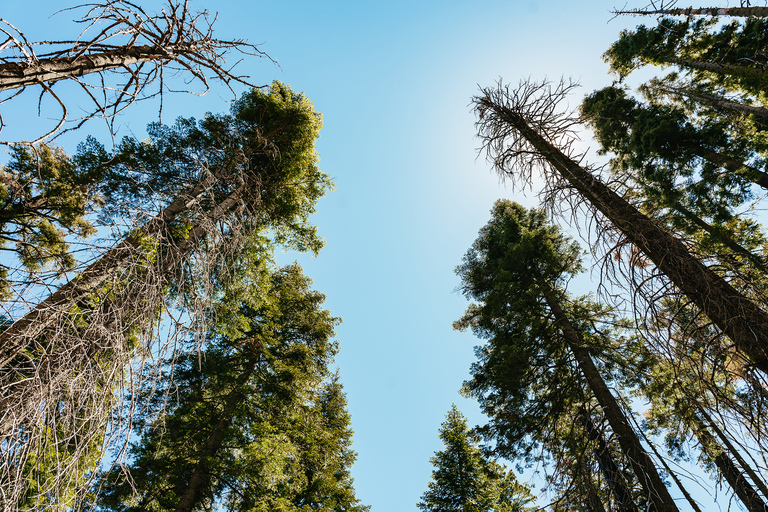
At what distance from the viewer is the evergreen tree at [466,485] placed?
1160 centimetres

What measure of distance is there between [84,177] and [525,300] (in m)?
10.8

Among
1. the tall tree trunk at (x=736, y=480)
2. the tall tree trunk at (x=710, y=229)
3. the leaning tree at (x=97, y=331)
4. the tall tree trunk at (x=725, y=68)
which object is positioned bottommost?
the tall tree trunk at (x=736, y=480)

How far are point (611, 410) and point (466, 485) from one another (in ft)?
28.1

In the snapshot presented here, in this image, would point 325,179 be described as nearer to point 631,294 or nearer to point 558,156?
point 558,156

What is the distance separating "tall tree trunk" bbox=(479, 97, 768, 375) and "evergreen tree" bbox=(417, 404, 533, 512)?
10.3 meters

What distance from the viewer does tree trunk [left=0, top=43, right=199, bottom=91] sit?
1.48 metres

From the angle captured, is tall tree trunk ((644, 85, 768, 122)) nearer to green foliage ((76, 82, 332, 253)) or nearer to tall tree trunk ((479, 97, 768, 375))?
tall tree trunk ((479, 97, 768, 375))

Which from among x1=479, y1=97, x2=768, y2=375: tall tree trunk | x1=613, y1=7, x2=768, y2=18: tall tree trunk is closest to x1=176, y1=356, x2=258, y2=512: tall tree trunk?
x1=479, y1=97, x2=768, y2=375: tall tree trunk

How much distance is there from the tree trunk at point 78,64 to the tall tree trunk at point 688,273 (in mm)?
3933

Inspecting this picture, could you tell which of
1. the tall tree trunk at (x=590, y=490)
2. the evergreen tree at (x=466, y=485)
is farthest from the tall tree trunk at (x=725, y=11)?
the evergreen tree at (x=466, y=485)

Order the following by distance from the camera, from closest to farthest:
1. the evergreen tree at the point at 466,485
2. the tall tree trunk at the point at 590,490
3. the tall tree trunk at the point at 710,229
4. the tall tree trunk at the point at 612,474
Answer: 1. the tall tree trunk at the point at 612,474
2. the tall tree trunk at the point at 590,490
3. the tall tree trunk at the point at 710,229
4. the evergreen tree at the point at 466,485

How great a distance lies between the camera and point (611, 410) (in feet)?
19.7

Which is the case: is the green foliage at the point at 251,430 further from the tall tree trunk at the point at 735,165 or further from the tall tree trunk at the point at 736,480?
the tall tree trunk at the point at 735,165

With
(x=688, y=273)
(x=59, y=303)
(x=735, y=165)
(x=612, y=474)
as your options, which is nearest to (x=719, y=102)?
(x=735, y=165)
